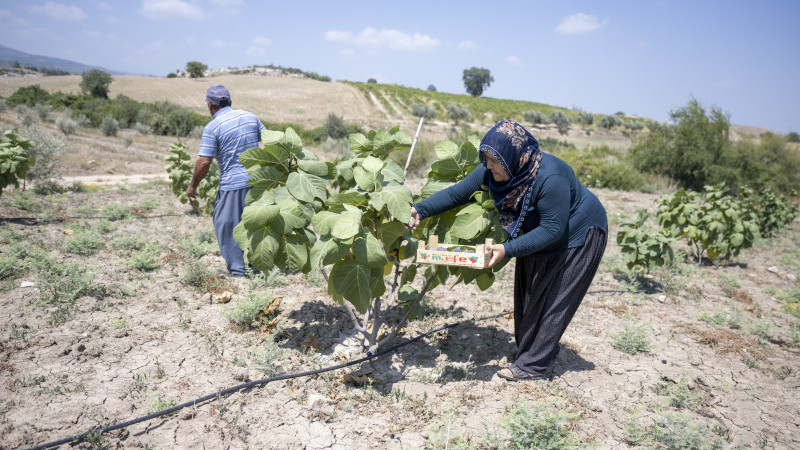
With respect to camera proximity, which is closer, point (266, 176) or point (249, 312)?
point (266, 176)

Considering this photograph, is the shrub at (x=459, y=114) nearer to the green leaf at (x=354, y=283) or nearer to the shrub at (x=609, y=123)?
the shrub at (x=609, y=123)

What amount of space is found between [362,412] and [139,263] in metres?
2.95

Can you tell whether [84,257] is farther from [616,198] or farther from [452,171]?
[616,198]

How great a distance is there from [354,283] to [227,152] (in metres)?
2.43

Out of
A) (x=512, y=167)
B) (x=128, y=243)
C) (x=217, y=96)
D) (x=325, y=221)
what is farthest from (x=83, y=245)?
(x=512, y=167)

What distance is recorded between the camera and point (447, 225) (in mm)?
2486

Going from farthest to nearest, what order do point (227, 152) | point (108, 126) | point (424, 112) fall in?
point (424, 112) < point (108, 126) < point (227, 152)

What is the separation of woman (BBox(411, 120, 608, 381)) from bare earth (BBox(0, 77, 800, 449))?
1.27ft

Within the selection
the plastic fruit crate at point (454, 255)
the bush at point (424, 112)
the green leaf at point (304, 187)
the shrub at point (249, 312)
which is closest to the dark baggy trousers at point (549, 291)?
the plastic fruit crate at point (454, 255)

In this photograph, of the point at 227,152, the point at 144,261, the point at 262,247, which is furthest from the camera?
the point at 144,261

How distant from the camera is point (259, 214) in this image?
2.04 metres

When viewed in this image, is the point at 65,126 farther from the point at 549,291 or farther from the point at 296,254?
the point at 549,291

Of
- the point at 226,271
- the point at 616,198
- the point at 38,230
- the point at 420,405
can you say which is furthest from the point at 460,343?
Result: the point at 616,198

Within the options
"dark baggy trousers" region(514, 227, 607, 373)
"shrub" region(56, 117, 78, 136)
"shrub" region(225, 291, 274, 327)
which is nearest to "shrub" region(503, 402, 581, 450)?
"dark baggy trousers" region(514, 227, 607, 373)
